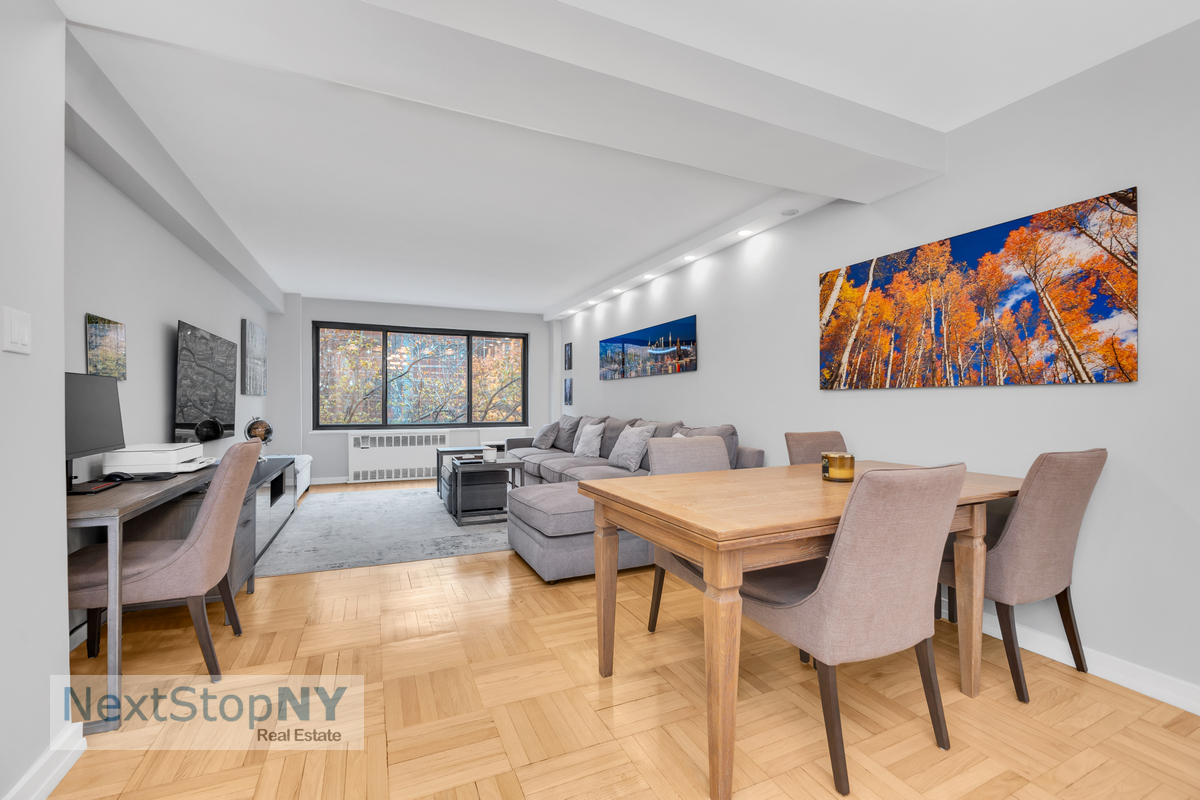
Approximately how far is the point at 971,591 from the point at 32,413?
3102mm

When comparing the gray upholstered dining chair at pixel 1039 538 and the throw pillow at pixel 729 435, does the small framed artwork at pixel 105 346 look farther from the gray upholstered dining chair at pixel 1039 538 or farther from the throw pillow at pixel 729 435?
the gray upholstered dining chair at pixel 1039 538

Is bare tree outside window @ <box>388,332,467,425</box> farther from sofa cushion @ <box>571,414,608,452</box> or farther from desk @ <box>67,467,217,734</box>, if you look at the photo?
desk @ <box>67,467,217,734</box>

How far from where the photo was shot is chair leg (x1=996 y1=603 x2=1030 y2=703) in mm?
1930

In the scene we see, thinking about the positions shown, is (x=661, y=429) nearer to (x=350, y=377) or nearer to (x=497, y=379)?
(x=497, y=379)

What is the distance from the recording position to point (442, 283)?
20.4 feet

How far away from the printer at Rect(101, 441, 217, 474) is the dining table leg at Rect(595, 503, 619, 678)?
2.09 m

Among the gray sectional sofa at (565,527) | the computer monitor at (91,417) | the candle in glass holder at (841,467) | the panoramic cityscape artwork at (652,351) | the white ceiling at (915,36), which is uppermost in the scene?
the white ceiling at (915,36)

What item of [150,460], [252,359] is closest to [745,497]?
[150,460]

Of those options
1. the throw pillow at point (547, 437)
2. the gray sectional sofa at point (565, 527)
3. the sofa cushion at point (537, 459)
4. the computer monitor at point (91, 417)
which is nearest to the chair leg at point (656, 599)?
the gray sectional sofa at point (565, 527)

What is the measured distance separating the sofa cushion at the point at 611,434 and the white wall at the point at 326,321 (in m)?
2.91

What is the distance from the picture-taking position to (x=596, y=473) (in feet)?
15.2

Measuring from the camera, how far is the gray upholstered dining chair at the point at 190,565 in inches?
73.5

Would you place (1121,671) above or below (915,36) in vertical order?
below

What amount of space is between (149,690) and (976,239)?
4065 mm
